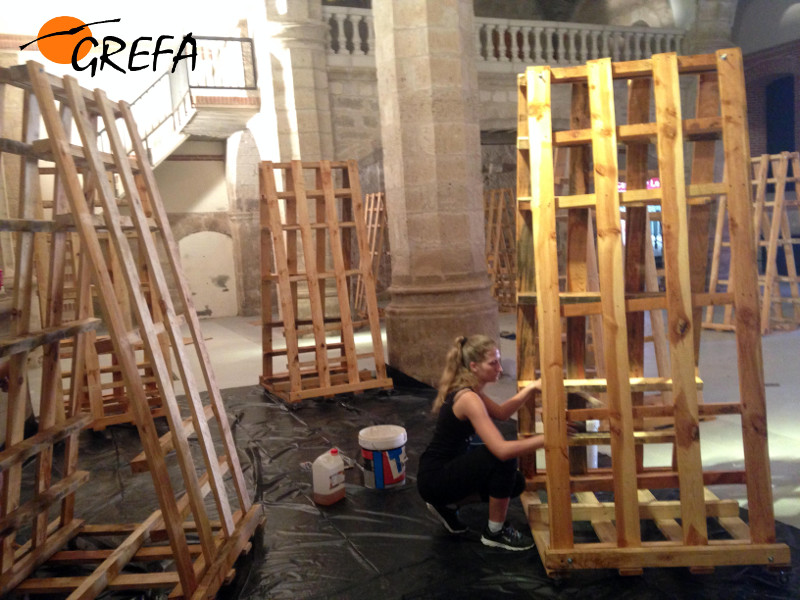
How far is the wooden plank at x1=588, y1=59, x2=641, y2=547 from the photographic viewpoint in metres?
2.53

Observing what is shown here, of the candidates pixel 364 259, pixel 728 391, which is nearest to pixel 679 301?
pixel 728 391

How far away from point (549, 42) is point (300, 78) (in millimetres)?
4701

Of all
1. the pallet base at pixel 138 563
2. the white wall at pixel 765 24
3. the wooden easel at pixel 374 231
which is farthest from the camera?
the white wall at pixel 765 24

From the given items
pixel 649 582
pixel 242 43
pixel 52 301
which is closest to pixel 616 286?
pixel 649 582

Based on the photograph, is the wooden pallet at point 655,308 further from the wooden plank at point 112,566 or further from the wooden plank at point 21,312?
the wooden plank at point 21,312

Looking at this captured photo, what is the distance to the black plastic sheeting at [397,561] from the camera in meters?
2.54

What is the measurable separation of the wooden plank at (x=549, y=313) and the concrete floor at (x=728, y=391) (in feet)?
4.07

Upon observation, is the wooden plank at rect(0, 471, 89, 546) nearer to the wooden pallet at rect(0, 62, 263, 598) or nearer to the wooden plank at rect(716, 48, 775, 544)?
the wooden pallet at rect(0, 62, 263, 598)

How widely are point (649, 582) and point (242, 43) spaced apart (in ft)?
37.8

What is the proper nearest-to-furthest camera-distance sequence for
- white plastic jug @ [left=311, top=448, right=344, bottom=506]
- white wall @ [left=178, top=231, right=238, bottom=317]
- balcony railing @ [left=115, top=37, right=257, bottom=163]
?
white plastic jug @ [left=311, top=448, right=344, bottom=506] < balcony railing @ [left=115, top=37, right=257, bottom=163] < white wall @ [left=178, top=231, right=238, bottom=317]

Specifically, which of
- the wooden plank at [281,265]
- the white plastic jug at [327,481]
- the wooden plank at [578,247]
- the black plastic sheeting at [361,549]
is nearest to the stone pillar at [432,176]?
the wooden plank at [281,265]

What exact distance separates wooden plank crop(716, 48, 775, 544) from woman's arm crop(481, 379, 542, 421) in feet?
2.65

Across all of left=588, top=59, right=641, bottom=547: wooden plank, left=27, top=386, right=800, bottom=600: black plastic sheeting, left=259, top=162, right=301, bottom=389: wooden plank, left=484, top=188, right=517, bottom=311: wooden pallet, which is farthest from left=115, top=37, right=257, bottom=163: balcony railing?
left=588, top=59, right=641, bottom=547: wooden plank

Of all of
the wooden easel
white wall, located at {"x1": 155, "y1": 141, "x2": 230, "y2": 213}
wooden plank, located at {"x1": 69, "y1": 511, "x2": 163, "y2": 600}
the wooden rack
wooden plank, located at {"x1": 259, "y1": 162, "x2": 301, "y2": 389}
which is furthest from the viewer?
white wall, located at {"x1": 155, "y1": 141, "x2": 230, "y2": 213}
